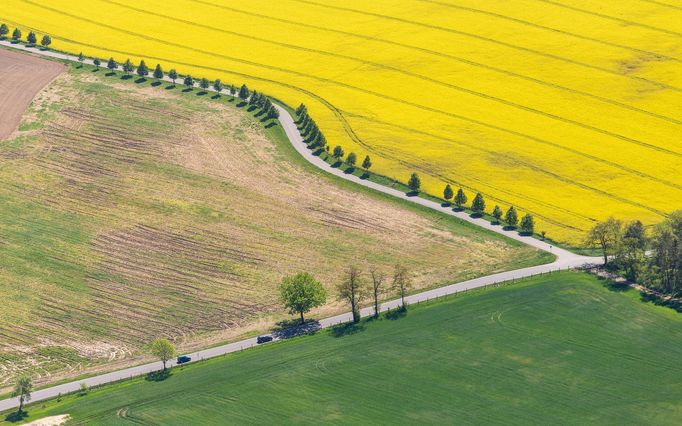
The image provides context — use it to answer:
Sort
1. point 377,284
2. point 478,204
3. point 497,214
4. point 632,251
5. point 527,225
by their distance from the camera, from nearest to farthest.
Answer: point 377,284 < point 632,251 < point 527,225 < point 497,214 < point 478,204

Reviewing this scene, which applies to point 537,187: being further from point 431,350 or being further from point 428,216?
point 431,350

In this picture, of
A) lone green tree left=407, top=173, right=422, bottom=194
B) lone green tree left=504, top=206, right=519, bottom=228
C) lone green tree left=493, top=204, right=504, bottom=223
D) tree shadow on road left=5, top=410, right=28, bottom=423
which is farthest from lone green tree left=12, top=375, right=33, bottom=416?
lone green tree left=504, top=206, right=519, bottom=228

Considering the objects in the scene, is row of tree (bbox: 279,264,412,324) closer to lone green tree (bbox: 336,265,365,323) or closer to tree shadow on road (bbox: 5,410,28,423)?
lone green tree (bbox: 336,265,365,323)

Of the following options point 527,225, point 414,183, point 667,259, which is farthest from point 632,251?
point 414,183

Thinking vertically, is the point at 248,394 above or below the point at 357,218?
below

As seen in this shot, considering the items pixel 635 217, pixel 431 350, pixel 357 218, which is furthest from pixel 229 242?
pixel 635 217

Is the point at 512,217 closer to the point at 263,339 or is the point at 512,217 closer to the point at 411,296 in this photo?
the point at 411,296
